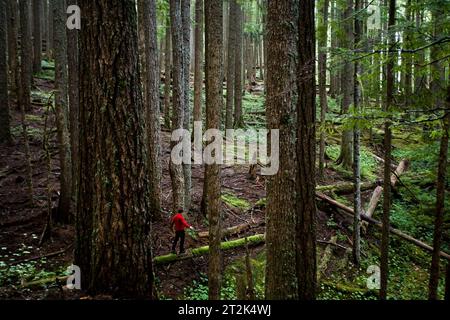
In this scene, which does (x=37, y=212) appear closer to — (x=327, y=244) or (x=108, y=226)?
(x=108, y=226)

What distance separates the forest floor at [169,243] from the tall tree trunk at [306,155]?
2369 mm

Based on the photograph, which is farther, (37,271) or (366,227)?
(366,227)

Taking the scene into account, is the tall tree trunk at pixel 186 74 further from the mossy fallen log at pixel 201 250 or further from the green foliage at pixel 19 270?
the green foliage at pixel 19 270

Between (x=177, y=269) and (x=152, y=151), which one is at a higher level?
(x=152, y=151)

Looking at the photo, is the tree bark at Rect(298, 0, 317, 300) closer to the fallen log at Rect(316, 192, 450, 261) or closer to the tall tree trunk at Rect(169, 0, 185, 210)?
the tall tree trunk at Rect(169, 0, 185, 210)

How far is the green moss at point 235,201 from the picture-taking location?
469 inches

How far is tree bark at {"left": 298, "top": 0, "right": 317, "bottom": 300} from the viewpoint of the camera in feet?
18.1

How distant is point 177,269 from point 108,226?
164 inches

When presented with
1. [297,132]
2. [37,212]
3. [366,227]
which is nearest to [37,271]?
[37,212]

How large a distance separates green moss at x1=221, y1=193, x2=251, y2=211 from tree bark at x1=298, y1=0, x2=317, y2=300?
610 centimetres

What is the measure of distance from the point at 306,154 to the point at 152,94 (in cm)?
560

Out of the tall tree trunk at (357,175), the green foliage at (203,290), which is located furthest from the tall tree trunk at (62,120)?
the tall tree trunk at (357,175)

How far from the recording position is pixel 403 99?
672cm

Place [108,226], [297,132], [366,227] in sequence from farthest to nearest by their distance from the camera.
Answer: [366,227] → [297,132] → [108,226]
